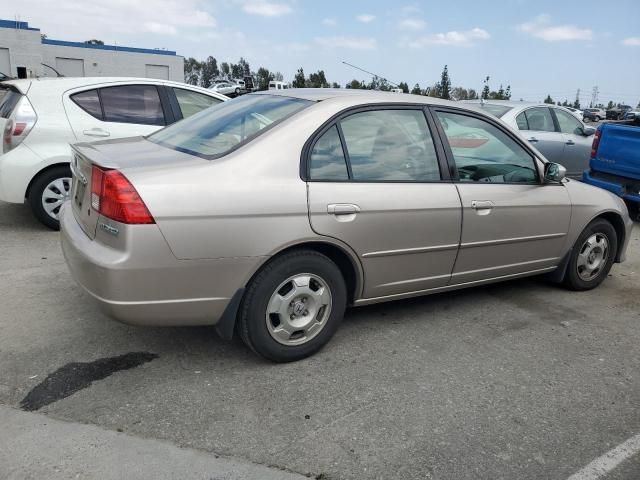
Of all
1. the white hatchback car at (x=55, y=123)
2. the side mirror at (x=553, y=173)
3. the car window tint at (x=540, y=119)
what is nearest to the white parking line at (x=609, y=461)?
the side mirror at (x=553, y=173)

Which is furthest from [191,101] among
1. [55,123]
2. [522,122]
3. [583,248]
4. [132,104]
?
[522,122]

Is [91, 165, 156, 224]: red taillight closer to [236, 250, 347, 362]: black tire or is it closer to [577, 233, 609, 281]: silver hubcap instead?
[236, 250, 347, 362]: black tire

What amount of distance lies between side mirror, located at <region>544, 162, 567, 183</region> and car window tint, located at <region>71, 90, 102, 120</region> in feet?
14.6

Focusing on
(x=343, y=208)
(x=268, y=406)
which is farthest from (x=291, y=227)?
(x=268, y=406)

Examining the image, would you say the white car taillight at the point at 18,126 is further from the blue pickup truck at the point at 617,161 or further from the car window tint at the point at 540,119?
the blue pickup truck at the point at 617,161

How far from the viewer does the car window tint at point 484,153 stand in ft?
13.0

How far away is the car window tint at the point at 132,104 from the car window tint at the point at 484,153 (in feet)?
12.0

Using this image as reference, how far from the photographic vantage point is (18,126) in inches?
216

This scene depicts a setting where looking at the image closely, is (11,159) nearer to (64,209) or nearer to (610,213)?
(64,209)

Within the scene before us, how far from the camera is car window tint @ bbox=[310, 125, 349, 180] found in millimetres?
3293

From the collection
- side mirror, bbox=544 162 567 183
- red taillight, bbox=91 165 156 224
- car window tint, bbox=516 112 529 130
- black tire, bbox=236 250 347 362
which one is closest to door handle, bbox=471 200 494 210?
side mirror, bbox=544 162 567 183

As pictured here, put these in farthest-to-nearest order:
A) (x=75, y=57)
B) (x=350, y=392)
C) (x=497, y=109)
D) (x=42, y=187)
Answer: (x=75, y=57) → (x=497, y=109) → (x=42, y=187) → (x=350, y=392)

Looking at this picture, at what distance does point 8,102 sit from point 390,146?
4.43 metres

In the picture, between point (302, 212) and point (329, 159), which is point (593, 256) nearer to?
point (329, 159)
